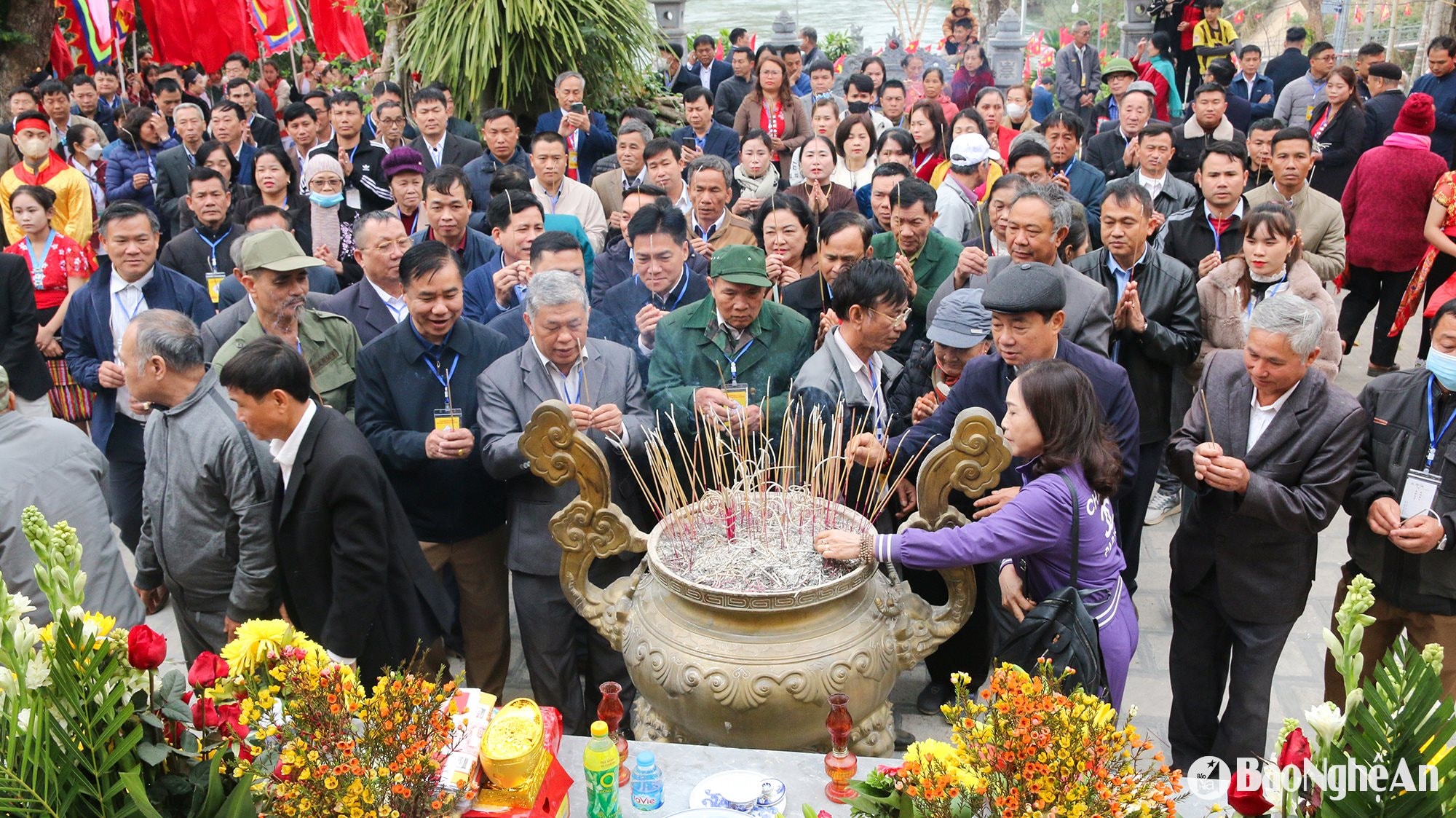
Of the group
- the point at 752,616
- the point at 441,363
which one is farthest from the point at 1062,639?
the point at 441,363

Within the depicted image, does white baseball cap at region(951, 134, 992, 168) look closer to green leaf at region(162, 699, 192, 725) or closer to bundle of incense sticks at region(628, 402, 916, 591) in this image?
bundle of incense sticks at region(628, 402, 916, 591)

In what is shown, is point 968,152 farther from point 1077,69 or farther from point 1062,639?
point 1077,69

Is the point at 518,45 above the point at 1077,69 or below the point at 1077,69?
above

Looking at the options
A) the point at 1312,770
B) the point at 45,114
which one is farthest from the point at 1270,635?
the point at 45,114

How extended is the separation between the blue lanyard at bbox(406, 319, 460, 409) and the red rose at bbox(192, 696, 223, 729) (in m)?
1.45

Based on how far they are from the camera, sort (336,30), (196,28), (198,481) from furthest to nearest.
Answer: (336,30) → (196,28) → (198,481)

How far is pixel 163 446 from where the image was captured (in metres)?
2.92

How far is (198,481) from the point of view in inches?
112

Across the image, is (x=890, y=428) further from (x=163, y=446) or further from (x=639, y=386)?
(x=163, y=446)

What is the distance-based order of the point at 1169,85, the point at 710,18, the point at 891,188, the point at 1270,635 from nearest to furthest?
the point at 1270,635 < the point at 891,188 < the point at 1169,85 < the point at 710,18

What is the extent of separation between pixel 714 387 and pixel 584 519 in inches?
33.0

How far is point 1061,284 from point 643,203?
226 centimetres

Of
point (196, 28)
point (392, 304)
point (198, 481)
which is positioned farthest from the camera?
point (196, 28)

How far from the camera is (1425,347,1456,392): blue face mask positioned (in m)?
2.77
